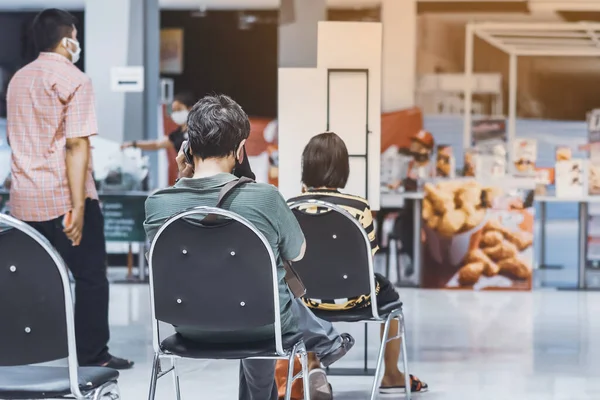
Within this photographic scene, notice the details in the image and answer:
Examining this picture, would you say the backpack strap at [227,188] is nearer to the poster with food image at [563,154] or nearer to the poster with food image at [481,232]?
the poster with food image at [481,232]

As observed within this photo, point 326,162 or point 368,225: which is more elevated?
point 326,162

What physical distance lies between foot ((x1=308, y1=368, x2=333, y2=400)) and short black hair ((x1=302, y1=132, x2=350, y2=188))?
0.72 meters

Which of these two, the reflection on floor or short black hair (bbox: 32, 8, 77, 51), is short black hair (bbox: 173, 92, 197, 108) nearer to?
the reflection on floor

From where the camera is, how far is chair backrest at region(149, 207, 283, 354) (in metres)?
2.54

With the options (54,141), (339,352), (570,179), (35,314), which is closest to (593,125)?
(570,179)

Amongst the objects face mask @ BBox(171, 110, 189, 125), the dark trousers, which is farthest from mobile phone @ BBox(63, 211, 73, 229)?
face mask @ BBox(171, 110, 189, 125)

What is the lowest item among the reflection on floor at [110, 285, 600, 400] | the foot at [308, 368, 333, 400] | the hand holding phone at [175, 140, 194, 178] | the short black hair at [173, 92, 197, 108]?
the reflection on floor at [110, 285, 600, 400]

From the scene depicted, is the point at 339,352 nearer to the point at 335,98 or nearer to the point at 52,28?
the point at 52,28

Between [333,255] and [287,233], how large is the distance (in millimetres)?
840

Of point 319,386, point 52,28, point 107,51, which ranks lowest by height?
point 319,386

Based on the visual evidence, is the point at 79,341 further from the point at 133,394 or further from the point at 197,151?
the point at 197,151

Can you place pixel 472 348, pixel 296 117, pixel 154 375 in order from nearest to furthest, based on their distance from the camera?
pixel 154 375, pixel 472 348, pixel 296 117

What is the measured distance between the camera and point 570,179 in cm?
760

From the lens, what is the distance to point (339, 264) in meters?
3.50
